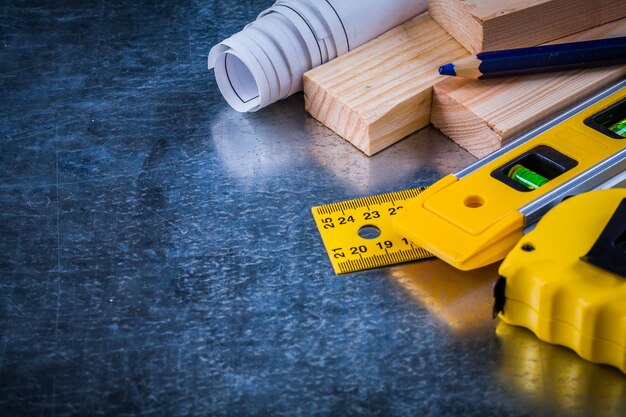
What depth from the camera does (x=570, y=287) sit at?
1187 mm

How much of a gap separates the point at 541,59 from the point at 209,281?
0.64 m

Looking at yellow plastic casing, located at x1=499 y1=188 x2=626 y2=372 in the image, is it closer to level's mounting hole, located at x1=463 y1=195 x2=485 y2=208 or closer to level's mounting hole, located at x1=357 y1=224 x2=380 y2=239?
level's mounting hole, located at x1=463 y1=195 x2=485 y2=208

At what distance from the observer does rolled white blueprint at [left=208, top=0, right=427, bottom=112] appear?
1639mm

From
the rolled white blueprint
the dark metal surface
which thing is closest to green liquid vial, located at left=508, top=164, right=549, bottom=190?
the dark metal surface

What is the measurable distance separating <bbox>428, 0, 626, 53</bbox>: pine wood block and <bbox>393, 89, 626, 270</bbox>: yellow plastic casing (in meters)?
0.23

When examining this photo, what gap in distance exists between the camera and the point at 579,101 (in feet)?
5.20

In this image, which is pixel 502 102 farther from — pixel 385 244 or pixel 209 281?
pixel 209 281

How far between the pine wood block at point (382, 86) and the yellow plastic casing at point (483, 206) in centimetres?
20

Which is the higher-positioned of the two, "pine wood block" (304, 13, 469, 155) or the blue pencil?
the blue pencil

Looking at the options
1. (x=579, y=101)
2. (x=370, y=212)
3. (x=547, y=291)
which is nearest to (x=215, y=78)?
(x=370, y=212)

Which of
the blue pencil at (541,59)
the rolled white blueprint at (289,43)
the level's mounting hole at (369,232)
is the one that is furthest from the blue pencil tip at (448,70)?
the level's mounting hole at (369,232)

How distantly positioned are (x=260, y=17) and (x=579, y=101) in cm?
55

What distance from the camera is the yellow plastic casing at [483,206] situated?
131 cm

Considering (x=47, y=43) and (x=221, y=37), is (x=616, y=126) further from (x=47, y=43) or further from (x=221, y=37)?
(x=47, y=43)
